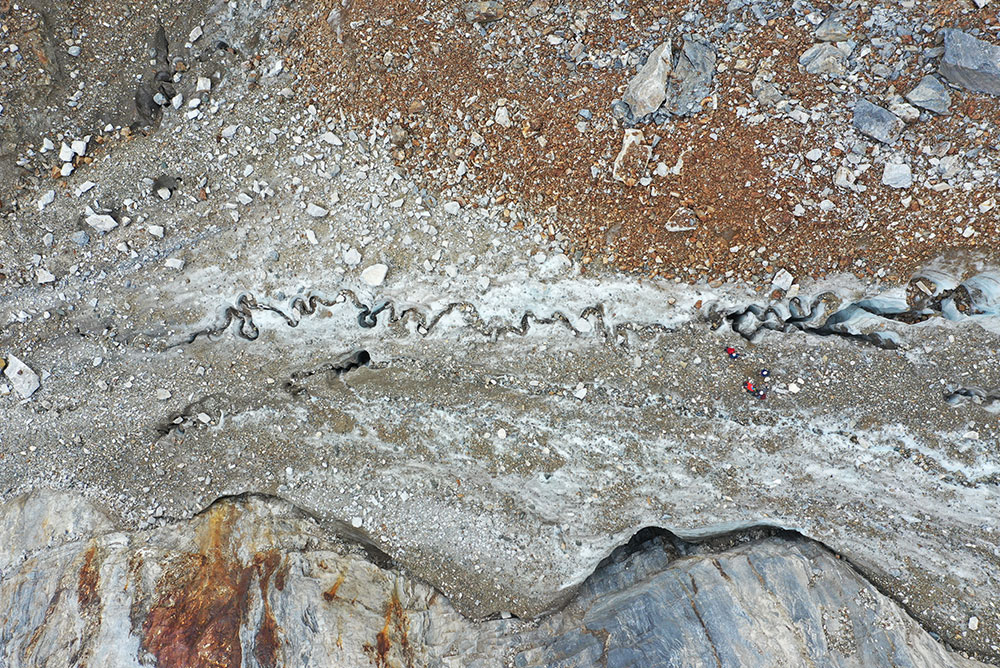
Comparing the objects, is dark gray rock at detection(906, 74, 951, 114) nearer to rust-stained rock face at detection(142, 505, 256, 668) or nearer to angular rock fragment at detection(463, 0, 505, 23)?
angular rock fragment at detection(463, 0, 505, 23)

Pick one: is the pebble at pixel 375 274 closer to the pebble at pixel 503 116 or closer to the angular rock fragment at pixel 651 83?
the pebble at pixel 503 116

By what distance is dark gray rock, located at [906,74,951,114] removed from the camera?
4727mm

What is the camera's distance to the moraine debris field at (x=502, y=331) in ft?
16.1

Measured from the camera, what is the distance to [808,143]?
4.96 metres

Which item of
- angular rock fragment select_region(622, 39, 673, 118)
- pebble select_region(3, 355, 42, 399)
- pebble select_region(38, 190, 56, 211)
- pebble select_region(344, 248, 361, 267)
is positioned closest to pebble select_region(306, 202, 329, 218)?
pebble select_region(344, 248, 361, 267)

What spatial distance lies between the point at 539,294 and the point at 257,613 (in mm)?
4012

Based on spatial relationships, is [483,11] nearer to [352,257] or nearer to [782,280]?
[352,257]

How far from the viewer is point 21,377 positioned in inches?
221

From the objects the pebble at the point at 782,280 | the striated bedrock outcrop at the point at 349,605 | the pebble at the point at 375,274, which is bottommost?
the striated bedrock outcrop at the point at 349,605

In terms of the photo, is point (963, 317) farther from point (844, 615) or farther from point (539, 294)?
point (539, 294)

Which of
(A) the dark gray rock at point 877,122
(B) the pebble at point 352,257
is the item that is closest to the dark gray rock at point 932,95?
(A) the dark gray rock at point 877,122

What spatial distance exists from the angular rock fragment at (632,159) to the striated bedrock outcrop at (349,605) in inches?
148

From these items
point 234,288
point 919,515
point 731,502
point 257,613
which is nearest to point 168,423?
point 234,288

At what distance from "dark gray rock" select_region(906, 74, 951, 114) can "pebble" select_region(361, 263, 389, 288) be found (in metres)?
5.26
